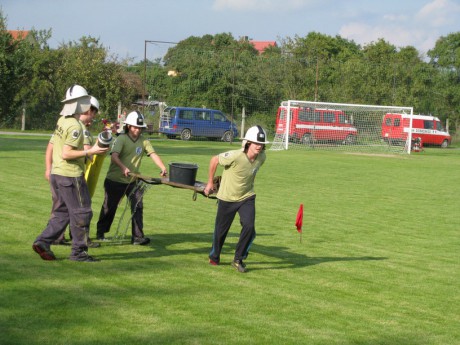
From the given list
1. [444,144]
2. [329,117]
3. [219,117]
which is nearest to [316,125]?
[329,117]

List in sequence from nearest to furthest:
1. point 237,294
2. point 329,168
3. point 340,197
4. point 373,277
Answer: point 237,294 → point 373,277 → point 340,197 → point 329,168

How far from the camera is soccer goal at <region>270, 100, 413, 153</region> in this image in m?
44.7

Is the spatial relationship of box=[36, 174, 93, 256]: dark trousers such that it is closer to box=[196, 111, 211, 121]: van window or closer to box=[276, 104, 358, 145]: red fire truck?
box=[276, 104, 358, 145]: red fire truck

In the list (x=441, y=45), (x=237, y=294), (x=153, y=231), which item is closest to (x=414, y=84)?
(x=441, y=45)

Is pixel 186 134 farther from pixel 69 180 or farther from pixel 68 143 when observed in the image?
pixel 68 143

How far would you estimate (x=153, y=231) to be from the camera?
12.2m

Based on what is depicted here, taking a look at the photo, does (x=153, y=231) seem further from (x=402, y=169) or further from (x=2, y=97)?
(x=2, y=97)

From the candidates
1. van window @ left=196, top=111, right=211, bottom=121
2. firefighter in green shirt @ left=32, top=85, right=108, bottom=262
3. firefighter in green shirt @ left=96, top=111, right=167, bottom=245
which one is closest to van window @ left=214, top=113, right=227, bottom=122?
van window @ left=196, top=111, right=211, bottom=121

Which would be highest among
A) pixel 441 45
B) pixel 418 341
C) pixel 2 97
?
pixel 441 45

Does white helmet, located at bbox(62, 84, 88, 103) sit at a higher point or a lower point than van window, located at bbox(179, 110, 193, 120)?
lower

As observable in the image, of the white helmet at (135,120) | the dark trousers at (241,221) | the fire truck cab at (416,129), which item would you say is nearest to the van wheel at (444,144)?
the fire truck cab at (416,129)

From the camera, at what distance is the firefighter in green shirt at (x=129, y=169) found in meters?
10.6

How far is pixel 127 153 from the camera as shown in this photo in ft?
35.0

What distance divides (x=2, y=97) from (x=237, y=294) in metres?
28.2
